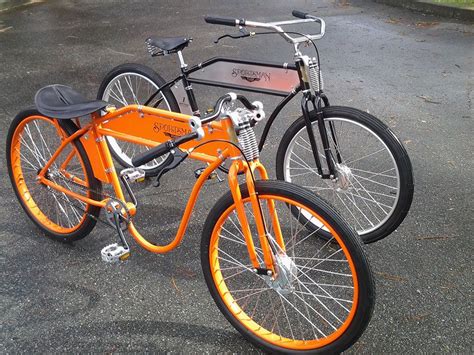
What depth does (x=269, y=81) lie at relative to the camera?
2.82 m

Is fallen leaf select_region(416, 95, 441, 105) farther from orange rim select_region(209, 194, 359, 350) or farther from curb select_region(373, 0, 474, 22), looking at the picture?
curb select_region(373, 0, 474, 22)

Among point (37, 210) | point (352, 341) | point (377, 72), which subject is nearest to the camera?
point (352, 341)

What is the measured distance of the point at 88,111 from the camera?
7.70 feet

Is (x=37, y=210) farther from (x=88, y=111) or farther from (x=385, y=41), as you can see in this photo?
(x=385, y=41)

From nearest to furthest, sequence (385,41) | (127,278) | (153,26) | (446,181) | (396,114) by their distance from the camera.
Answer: (127,278) < (446,181) < (396,114) < (385,41) < (153,26)

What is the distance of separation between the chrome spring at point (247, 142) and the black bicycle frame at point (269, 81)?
78 cm

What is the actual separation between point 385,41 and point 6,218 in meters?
5.97

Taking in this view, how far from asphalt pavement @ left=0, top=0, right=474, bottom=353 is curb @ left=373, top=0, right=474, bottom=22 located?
4.84 feet

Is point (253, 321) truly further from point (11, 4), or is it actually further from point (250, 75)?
point (11, 4)

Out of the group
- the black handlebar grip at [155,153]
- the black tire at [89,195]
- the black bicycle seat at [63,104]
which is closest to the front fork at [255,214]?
the black handlebar grip at [155,153]

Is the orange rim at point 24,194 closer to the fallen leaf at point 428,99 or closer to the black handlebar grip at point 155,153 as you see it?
the black handlebar grip at point 155,153

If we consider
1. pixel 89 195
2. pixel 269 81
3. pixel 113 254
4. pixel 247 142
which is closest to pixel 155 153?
pixel 247 142

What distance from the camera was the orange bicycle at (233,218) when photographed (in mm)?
1912

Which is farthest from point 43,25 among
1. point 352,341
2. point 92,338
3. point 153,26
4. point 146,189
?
point 352,341
